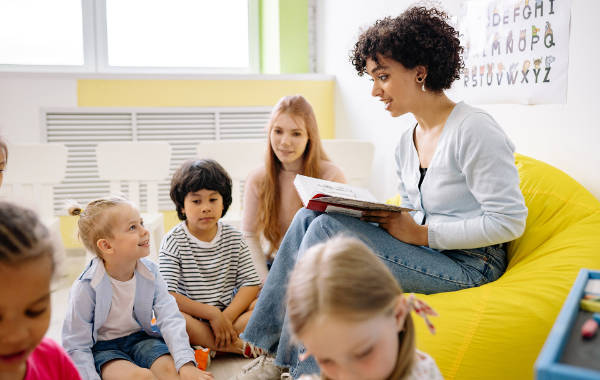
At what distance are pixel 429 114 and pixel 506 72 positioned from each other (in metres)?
0.56

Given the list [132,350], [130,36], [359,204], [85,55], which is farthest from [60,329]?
[130,36]

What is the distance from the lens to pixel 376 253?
137 cm

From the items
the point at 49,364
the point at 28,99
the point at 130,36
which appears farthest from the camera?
the point at 130,36

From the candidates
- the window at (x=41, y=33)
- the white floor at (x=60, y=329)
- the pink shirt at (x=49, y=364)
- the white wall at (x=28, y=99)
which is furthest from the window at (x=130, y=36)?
the pink shirt at (x=49, y=364)

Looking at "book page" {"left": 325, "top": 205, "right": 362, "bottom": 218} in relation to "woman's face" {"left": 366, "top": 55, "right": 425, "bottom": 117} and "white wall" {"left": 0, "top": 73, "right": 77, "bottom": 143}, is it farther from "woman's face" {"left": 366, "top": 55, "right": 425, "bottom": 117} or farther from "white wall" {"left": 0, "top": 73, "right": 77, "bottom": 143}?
"white wall" {"left": 0, "top": 73, "right": 77, "bottom": 143}

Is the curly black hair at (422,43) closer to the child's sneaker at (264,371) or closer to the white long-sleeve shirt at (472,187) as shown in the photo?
the white long-sleeve shirt at (472,187)

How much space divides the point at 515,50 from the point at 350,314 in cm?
147

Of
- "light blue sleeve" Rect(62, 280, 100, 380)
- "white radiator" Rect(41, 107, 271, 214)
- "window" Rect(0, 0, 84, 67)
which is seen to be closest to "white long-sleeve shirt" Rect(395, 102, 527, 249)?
"light blue sleeve" Rect(62, 280, 100, 380)

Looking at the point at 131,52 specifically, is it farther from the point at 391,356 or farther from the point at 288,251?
the point at 391,356

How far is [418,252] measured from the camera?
4.60 feet

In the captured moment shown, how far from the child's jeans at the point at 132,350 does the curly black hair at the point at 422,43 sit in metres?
1.05

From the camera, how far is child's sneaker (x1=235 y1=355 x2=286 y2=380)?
58.8 inches

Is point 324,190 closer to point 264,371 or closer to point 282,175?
point 264,371

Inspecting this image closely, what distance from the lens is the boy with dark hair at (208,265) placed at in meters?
1.82
